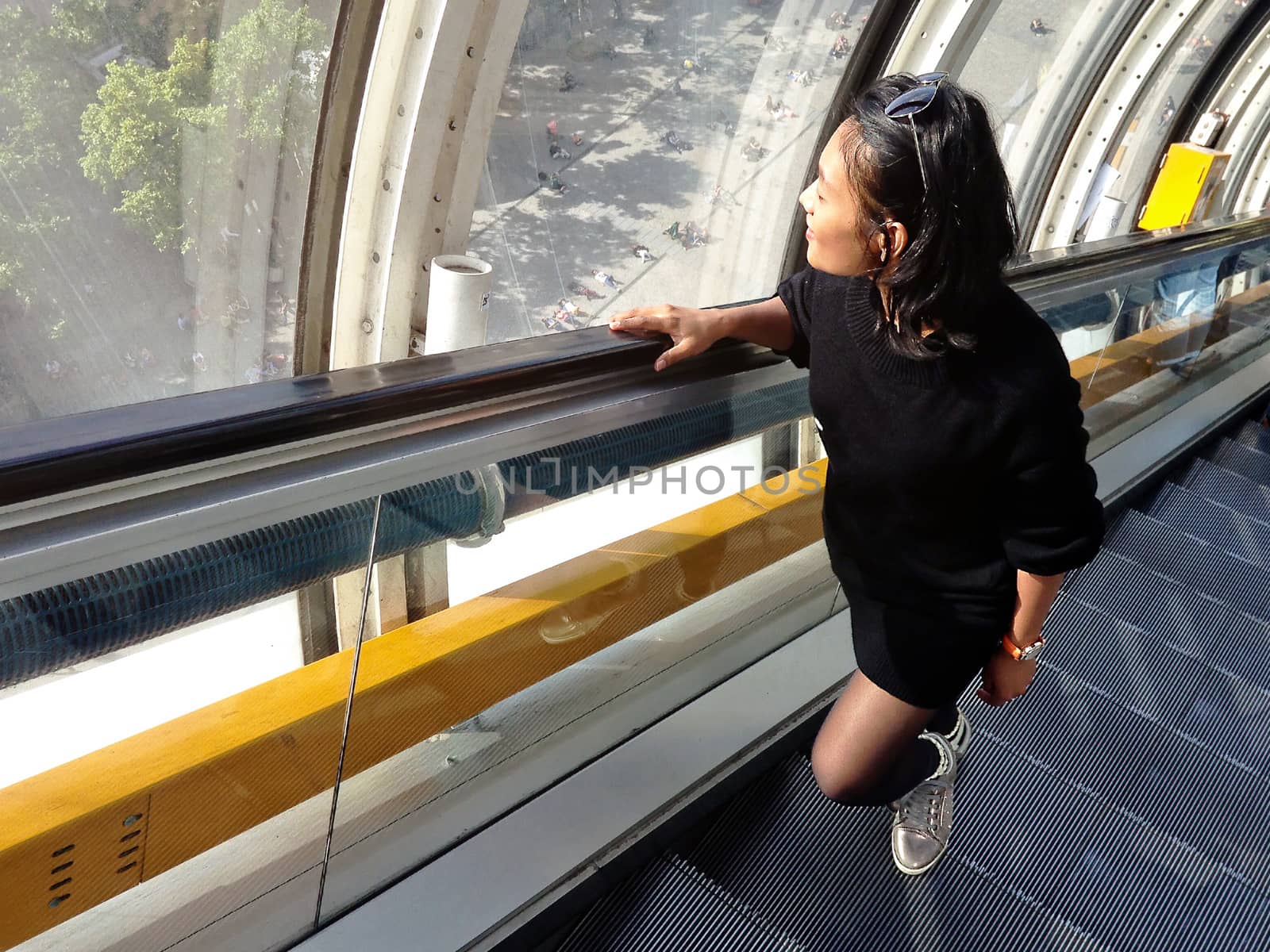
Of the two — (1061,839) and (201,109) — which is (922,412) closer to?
(1061,839)

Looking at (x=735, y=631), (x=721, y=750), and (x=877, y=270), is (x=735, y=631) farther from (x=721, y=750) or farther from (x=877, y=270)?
(x=877, y=270)

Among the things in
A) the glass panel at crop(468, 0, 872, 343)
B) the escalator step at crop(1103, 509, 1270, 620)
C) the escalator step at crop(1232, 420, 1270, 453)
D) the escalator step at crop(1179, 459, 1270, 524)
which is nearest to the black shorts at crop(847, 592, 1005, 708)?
the escalator step at crop(1103, 509, 1270, 620)

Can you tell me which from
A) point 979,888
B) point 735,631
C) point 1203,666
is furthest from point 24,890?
point 1203,666

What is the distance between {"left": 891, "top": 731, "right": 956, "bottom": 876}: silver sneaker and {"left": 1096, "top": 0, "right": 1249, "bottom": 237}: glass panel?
10188 mm

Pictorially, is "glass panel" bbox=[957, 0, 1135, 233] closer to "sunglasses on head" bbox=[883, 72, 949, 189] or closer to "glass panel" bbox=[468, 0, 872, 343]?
"glass panel" bbox=[468, 0, 872, 343]

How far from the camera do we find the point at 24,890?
3.86 ft

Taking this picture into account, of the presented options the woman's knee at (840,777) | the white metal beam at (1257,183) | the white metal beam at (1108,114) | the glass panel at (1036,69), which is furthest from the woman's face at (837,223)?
the white metal beam at (1257,183)

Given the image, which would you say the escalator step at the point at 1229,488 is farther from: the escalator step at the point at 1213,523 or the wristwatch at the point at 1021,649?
the wristwatch at the point at 1021,649

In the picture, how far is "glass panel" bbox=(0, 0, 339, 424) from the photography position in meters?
5.73

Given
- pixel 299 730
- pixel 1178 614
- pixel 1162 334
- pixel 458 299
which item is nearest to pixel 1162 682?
pixel 1178 614

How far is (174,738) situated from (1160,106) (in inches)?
509

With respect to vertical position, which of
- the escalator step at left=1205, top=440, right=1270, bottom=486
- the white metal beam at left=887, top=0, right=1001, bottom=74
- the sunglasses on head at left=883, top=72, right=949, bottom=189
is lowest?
the escalator step at left=1205, top=440, right=1270, bottom=486

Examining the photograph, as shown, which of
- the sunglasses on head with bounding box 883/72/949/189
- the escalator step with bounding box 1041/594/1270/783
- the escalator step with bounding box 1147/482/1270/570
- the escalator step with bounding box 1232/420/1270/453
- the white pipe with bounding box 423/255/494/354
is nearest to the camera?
the sunglasses on head with bounding box 883/72/949/189

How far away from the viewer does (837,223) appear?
152 cm
